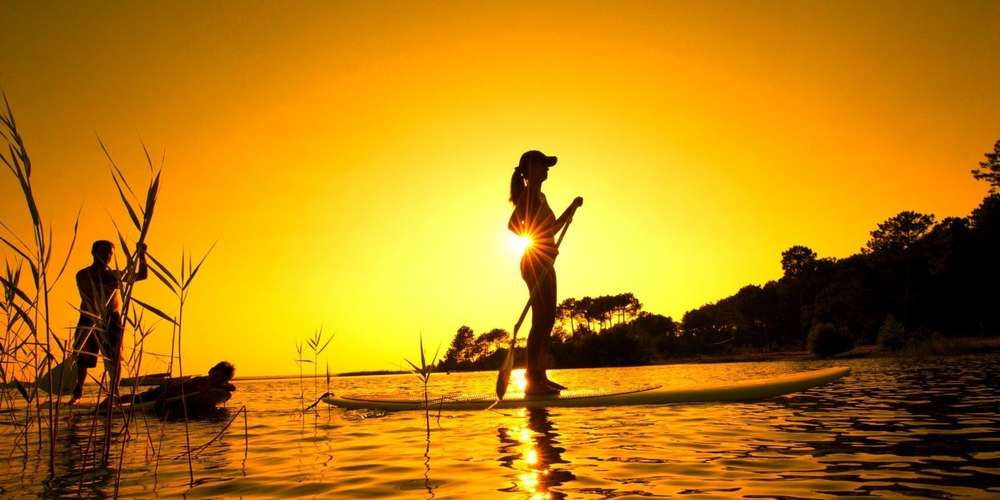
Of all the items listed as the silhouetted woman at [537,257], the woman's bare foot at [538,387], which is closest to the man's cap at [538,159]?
the silhouetted woman at [537,257]

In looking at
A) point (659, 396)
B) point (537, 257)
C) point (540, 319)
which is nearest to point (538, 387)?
point (540, 319)

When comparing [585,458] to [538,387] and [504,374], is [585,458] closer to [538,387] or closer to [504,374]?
[504,374]

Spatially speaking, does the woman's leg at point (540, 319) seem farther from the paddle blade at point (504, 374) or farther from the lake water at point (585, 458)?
the paddle blade at point (504, 374)

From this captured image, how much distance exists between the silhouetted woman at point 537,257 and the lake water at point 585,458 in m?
2.02

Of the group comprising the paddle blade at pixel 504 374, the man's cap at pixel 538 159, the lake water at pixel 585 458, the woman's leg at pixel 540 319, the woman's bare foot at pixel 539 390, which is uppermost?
the man's cap at pixel 538 159

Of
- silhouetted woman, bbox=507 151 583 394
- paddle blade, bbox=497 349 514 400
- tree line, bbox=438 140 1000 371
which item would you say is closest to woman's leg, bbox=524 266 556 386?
silhouetted woman, bbox=507 151 583 394

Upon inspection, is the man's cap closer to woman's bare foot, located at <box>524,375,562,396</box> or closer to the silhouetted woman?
the silhouetted woman

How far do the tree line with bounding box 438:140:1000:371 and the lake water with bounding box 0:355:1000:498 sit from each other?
50.0 m

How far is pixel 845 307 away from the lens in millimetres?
74312

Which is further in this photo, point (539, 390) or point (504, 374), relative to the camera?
point (539, 390)

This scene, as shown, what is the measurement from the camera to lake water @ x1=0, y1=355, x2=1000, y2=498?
10.4ft

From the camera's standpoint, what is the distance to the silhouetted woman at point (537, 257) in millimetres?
8984

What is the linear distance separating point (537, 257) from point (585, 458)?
5127mm

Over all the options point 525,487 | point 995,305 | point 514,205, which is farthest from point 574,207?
point 995,305
